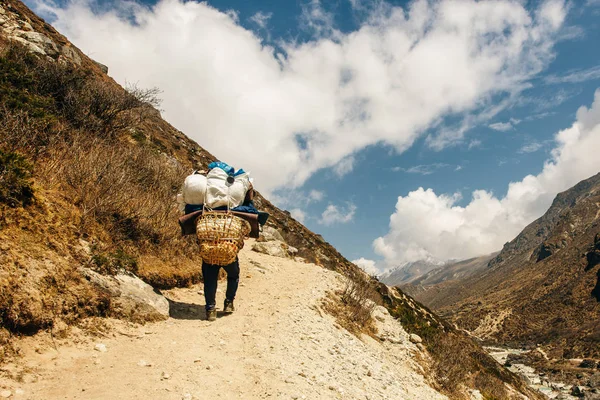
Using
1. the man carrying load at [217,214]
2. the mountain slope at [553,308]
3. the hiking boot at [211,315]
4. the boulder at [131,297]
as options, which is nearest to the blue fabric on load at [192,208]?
the man carrying load at [217,214]

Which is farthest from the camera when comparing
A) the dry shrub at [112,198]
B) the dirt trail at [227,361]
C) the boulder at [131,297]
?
the dry shrub at [112,198]

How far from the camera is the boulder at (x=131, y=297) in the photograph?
4.32 metres

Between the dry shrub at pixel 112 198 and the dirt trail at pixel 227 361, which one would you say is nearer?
the dirt trail at pixel 227 361

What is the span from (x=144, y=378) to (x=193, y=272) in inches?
148

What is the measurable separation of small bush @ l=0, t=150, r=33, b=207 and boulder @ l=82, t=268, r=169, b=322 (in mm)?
1038

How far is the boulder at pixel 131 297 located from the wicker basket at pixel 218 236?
887 mm

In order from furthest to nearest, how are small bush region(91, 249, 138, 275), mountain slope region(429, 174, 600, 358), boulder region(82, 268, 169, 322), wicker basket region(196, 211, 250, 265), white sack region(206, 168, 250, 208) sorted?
mountain slope region(429, 174, 600, 358) < white sack region(206, 168, 250, 208) < wicker basket region(196, 211, 250, 265) < small bush region(91, 249, 138, 275) < boulder region(82, 268, 169, 322)

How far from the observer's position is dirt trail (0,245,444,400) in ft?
9.97

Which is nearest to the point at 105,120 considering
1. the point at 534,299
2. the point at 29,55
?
the point at 29,55

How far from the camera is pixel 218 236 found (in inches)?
187

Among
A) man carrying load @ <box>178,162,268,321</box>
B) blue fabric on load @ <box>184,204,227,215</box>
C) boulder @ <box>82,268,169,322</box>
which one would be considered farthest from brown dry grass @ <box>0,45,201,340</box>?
man carrying load @ <box>178,162,268,321</box>

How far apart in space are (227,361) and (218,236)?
5.07ft

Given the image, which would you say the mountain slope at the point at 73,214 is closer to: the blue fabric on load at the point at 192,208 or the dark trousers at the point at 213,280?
the dark trousers at the point at 213,280

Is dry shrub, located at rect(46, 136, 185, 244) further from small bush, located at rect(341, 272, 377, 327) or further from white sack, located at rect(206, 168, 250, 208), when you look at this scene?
small bush, located at rect(341, 272, 377, 327)
